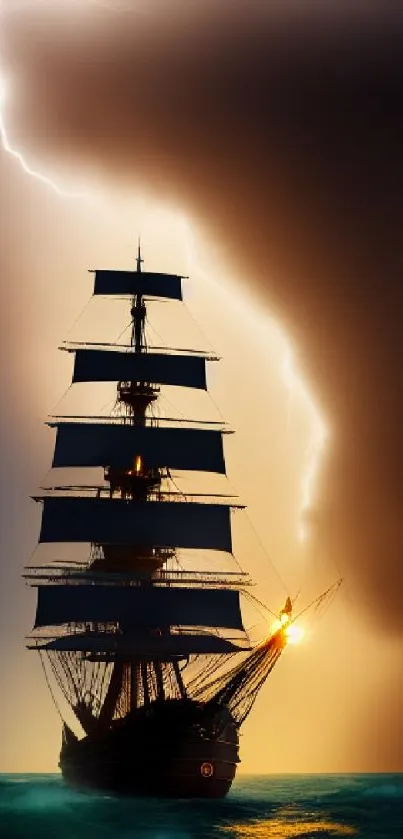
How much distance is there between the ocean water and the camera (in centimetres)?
8831

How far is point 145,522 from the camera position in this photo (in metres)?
124

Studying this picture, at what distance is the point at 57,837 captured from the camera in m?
84.8

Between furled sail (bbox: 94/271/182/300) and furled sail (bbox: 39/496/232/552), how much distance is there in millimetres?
13809

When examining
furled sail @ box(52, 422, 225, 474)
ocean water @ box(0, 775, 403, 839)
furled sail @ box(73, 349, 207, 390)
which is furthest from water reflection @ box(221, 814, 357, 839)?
furled sail @ box(73, 349, 207, 390)

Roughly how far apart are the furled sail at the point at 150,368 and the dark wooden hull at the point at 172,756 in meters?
26.0

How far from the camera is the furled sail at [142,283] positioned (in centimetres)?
12619

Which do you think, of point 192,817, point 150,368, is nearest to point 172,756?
point 192,817

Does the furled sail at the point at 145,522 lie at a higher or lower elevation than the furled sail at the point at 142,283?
lower

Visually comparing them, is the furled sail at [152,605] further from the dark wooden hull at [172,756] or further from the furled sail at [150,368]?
the furled sail at [150,368]

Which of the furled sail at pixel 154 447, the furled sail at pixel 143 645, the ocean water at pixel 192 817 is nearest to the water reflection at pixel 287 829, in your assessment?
the ocean water at pixel 192 817

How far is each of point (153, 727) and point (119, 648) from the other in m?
12.8

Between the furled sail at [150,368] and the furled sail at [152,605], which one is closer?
the furled sail at [152,605]

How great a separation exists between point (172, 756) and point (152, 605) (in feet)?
53.3

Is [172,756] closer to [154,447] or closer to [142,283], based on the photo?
[154,447]
